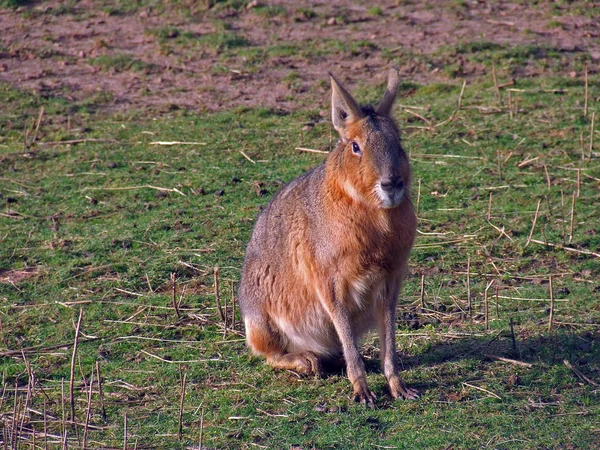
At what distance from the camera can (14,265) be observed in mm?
7516

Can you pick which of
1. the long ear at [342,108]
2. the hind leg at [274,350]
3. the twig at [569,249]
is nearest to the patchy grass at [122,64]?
the twig at [569,249]

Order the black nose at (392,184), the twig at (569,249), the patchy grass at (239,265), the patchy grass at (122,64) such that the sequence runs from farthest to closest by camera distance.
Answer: the patchy grass at (122,64) < the twig at (569,249) < the patchy grass at (239,265) < the black nose at (392,184)

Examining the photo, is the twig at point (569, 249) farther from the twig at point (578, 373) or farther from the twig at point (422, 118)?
the twig at point (422, 118)

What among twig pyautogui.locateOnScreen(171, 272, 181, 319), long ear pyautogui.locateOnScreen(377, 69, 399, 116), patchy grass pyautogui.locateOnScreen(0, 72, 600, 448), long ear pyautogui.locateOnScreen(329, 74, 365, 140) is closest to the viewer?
patchy grass pyautogui.locateOnScreen(0, 72, 600, 448)

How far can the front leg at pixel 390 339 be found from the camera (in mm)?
5332

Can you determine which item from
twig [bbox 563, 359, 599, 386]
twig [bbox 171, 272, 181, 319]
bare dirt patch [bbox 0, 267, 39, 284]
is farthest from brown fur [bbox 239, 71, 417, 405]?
bare dirt patch [bbox 0, 267, 39, 284]

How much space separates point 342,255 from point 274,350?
2.91 feet

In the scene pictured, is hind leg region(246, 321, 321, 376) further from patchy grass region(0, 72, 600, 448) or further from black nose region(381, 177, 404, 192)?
black nose region(381, 177, 404, 192)

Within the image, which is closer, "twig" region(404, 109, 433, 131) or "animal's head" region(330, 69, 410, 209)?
"animal's head" region(330, 69, 410, 209)

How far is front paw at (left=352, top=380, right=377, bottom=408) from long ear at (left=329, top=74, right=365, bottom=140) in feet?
4.33

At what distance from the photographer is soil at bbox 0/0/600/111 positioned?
10.9 m

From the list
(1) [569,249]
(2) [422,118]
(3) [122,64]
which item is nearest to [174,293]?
(1) [569,249]

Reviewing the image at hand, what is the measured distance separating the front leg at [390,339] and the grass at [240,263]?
0.35 feet

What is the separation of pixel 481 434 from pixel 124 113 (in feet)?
21.9
